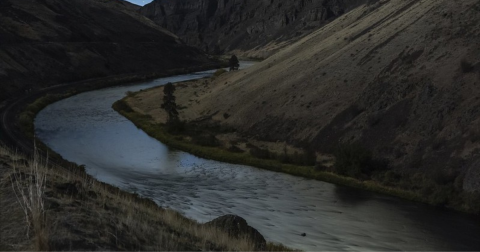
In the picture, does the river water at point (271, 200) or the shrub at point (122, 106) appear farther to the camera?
the shrub at point (122, 106)

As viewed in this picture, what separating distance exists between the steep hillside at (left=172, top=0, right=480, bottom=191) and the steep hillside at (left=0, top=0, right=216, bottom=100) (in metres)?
51.1

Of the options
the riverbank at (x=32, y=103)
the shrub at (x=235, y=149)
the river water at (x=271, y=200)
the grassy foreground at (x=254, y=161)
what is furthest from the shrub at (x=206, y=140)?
the riverbank at (x=32, y=103)

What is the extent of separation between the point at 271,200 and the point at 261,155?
44.0ft

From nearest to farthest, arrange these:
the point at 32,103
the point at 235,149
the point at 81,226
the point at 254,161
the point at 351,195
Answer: the point at 81,226
the point at 351,195
the point at 254,161
the point at 235,149
the point at 32,103

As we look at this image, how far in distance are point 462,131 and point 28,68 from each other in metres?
97.2

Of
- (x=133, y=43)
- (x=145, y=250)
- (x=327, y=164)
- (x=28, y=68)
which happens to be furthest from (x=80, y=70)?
(x=145, y=250)

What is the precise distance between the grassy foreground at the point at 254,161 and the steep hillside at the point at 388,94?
3891 mm

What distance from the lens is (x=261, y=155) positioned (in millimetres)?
51406

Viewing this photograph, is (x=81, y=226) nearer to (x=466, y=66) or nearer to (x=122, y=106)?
(x=466, y=66)

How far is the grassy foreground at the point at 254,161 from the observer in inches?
1608

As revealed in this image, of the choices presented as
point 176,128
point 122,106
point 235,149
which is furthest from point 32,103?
point 235,149

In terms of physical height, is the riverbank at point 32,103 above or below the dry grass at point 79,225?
above

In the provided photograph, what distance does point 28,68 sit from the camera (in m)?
110

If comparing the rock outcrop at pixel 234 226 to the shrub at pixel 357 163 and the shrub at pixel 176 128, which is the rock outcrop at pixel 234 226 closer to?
the shrub at pixel 357 163
